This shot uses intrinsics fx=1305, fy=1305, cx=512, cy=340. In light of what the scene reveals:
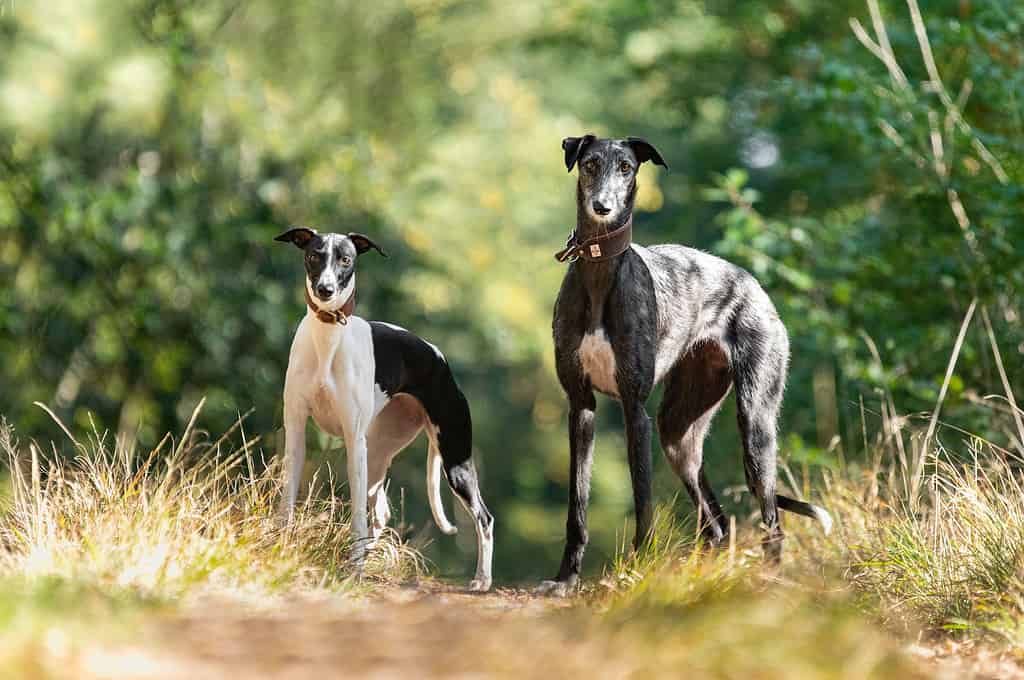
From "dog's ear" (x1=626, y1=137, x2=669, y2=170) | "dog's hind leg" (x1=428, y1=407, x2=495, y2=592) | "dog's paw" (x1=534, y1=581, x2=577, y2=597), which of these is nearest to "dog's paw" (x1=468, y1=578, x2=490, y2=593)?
"dog's hind leg" (x1=428, y1=407, x2=495, y2=592)

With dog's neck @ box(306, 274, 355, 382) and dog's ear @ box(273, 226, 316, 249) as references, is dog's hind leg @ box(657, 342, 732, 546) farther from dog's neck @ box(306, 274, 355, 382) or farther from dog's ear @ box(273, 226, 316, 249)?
dog's ear @ box(273, 226, 316, 249)

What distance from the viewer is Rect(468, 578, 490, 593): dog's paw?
6512mm

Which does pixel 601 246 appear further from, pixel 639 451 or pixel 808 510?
pixel 808 510

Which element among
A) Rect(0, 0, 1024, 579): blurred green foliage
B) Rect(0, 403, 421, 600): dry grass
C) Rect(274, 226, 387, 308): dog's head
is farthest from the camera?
Rect(0, 0, 1024, 579): blurred green foliage

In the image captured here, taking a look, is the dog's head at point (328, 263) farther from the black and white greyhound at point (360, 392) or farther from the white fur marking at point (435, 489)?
the white fur marking at point (435, 489)

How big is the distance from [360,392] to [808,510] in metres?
2.51

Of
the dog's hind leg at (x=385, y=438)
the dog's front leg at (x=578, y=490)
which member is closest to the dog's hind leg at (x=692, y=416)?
the dog's front leg at (x=578, y=490)

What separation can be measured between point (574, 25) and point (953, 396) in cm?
1276

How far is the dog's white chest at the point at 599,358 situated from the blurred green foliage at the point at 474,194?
1110mm

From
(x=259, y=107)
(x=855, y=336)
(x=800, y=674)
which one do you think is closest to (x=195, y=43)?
(x=259, y=107)

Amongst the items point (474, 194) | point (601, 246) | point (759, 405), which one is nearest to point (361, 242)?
point (601, 246)

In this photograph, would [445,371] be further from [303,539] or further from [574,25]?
[574,25]

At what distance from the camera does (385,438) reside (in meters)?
6.92

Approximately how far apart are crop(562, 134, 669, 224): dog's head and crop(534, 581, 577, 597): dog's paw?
67.8 inches
